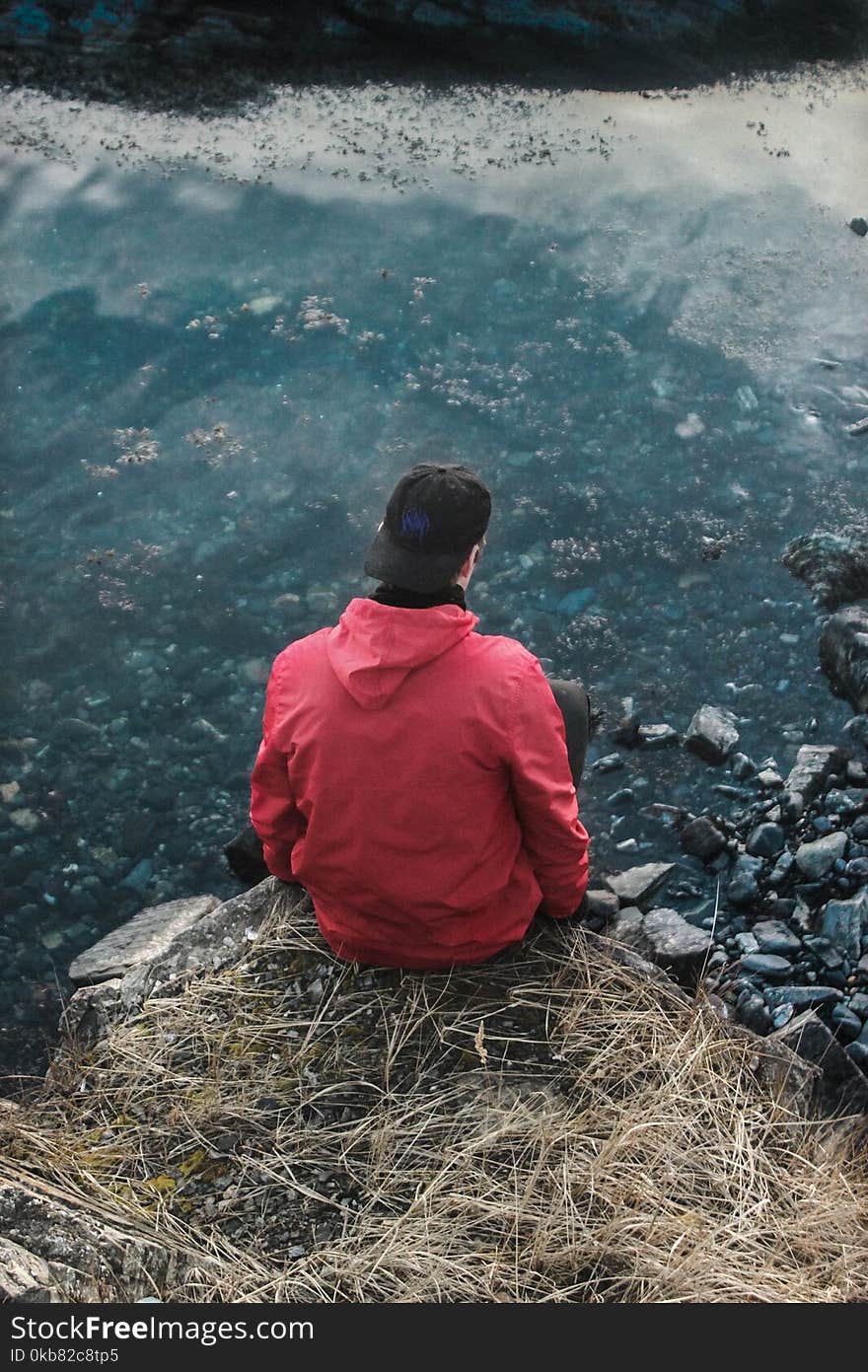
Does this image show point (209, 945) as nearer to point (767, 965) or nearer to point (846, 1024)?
point (767, 965)

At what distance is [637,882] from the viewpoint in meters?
3.60

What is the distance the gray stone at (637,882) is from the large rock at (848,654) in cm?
96

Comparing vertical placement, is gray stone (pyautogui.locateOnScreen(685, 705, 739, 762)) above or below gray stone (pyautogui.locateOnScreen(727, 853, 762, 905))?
above

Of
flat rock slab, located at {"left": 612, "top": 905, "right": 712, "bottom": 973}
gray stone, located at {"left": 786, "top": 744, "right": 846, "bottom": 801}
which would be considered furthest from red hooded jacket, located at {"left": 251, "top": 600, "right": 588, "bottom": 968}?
gray stone, located at {"left": 786, "top": 744, "right": 846, "bottom": 801}

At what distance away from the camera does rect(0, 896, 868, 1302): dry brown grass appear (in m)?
2.37

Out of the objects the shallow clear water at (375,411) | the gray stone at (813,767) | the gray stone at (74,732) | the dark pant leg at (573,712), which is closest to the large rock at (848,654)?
the shallow clear water at (375,411)

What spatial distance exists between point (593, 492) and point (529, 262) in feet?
5.00

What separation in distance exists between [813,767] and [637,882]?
0.72 metres

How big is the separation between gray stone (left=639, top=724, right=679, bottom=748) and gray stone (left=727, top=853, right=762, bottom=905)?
1.68 ft

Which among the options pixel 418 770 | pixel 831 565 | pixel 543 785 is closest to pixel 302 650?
pixel 418 770

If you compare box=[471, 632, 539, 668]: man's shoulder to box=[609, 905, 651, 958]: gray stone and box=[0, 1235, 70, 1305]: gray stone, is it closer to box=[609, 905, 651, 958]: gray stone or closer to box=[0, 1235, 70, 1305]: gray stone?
box=[609, 905, 651, 958]: gray stone

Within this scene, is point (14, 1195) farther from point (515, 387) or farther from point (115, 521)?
point (515, 387)

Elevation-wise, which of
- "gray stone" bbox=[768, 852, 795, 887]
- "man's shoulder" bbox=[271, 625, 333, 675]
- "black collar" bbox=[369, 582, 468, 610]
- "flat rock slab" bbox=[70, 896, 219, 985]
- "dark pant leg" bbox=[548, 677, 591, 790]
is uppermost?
"black collar" bbox=[369, 582, 468, 610]

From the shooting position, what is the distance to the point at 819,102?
257 inches
